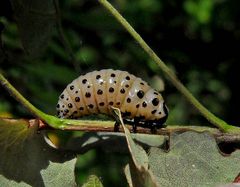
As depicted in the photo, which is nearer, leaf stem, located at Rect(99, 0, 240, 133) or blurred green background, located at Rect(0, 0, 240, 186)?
leaf stem, located at Rect(99, 0, 240, 133)

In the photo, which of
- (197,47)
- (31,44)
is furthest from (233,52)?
(31,44)

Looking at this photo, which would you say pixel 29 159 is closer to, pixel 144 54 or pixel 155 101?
pixel 155 101

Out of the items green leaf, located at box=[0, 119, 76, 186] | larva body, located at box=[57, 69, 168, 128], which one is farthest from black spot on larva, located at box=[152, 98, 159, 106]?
green leaf, located at box=[0, 119, 76, 186]

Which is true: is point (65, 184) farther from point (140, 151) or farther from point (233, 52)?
point (233, 52)

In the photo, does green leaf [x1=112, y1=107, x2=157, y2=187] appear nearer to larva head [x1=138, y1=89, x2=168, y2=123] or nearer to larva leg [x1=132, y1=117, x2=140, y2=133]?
larva leg [x1=132, y1=117, x2=140, y2=133]

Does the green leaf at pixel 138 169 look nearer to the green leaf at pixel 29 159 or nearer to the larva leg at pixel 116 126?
the larva leg at pixel 116 126

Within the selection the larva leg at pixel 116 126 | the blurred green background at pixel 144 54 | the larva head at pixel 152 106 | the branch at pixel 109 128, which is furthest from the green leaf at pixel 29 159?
the blurred green background at pixel 144 54
